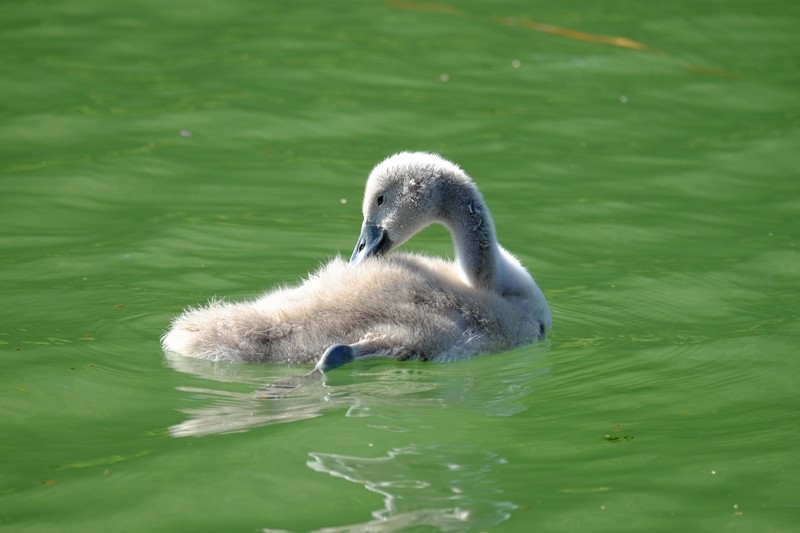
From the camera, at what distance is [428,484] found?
484 cm

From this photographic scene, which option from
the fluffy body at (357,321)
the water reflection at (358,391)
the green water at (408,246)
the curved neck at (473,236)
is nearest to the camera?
the green water at (408,246)

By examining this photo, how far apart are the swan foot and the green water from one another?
0.12m

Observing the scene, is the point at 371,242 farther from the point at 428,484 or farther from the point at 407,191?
the point at 428,484

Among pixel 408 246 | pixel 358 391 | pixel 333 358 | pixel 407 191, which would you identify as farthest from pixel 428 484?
pixel 408 246

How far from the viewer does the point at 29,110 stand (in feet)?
34.1

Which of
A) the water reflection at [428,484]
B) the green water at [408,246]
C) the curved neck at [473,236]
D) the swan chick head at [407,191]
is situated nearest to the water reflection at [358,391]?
the green water at [408,246]

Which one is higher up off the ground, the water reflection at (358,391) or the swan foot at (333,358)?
the swan foot at (333,358)

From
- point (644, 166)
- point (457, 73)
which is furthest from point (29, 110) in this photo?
point (644, 166)

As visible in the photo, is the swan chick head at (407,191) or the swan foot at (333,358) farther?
the swan chick head at (407,191)

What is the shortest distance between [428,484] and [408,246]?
12.4ft

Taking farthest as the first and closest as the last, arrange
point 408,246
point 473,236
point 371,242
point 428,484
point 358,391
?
point 408,246
point 371,242
point 473,236
point 358,391
point 428,484

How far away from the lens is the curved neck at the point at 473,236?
266 inches

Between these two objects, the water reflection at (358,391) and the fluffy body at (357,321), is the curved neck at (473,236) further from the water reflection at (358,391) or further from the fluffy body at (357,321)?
the water reflection at (358,391)

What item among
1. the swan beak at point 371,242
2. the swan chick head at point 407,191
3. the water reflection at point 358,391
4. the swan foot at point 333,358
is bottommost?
the water reflection at point 358,391
